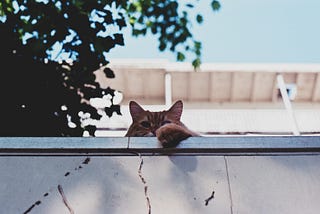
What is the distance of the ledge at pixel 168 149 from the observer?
4.25 feet

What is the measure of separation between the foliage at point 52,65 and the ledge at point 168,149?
39.8 inches

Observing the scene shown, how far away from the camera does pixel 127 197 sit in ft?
3.92

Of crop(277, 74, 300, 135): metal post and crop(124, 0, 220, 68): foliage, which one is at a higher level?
crop(124, 0, 220, 68): foliage

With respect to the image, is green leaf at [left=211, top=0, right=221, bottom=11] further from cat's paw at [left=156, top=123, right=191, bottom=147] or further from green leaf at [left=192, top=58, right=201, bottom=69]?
cat's paw at [left=156, top=123, right=191, bottom=147]

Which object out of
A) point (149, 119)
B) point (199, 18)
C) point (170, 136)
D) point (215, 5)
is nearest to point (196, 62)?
point (199, 18)

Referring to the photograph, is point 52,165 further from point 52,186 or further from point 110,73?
point 110,73

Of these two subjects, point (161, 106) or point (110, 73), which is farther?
point (161, 106)

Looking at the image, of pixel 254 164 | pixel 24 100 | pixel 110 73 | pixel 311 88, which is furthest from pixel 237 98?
pixel 254 164

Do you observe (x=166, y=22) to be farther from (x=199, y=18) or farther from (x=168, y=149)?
(x=168, y=149)

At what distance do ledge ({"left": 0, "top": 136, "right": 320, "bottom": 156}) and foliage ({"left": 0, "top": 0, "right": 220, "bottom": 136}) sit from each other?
39.8 inches

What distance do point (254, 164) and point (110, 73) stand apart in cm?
151

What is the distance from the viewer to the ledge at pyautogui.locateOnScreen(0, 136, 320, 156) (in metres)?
1.29

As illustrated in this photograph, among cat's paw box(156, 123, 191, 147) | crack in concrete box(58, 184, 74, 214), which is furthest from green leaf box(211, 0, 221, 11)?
crack in concrete box(58, 184, 74, 214)

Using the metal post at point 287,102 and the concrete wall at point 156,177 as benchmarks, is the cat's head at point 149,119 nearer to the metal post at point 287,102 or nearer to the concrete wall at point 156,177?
the concrete wall at point 156,177
